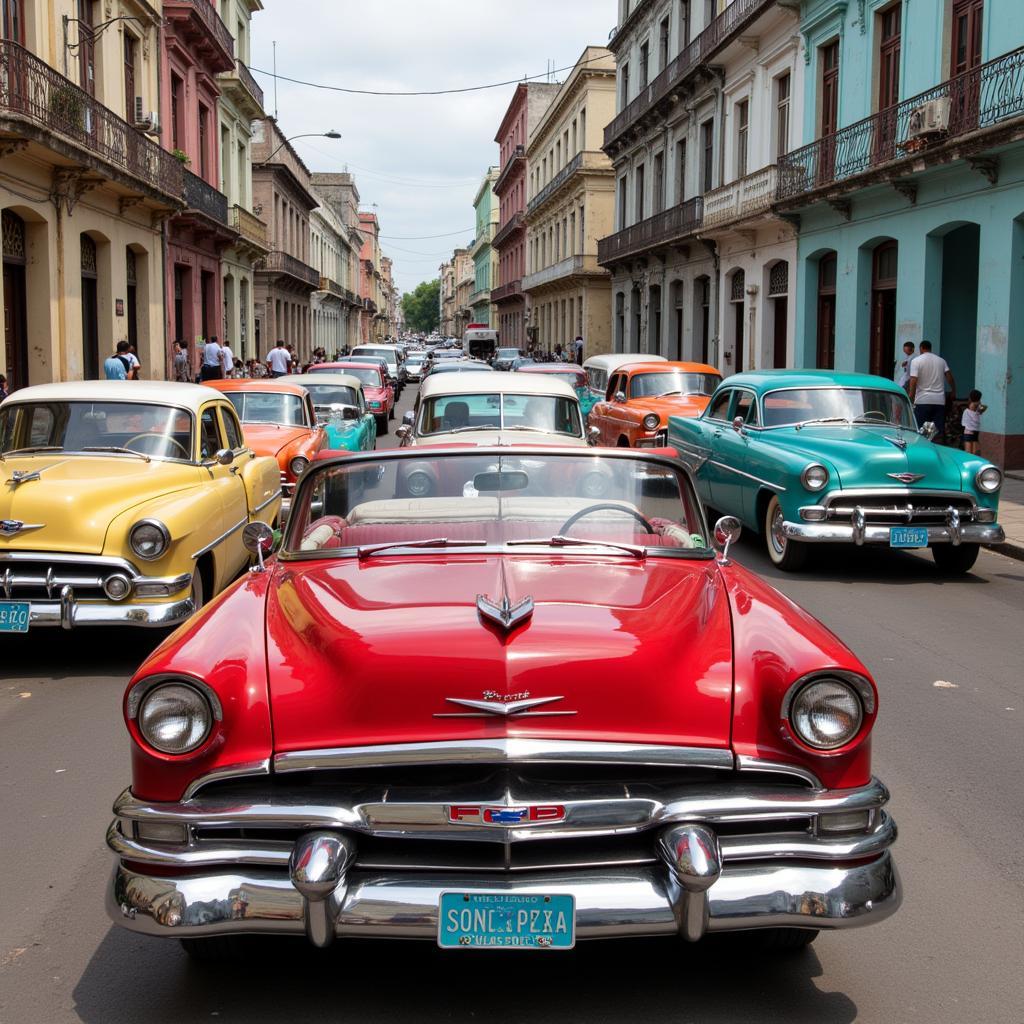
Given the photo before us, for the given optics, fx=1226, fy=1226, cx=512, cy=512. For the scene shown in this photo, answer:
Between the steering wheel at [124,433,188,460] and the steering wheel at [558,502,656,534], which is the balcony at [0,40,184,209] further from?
the steering wheel at [558,502,656,534]

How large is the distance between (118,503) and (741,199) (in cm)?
2401

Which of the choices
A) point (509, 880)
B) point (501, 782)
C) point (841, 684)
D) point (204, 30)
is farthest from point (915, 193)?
point (509, 880)

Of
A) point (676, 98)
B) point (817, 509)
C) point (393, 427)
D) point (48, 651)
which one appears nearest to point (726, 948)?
point (48, 651)

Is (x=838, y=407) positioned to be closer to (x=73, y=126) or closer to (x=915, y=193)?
(x=915, y=193)

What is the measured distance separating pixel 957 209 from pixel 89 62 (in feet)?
50.8

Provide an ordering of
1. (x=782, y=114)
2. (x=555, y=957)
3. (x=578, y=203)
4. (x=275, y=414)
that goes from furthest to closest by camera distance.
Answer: (x=578, y=203) → (x=782, y=114) → (x=275, y=414) → (x=555, y=957)

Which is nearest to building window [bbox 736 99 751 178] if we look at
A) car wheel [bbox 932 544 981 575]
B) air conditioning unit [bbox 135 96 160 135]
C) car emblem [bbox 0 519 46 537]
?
air conditioning unit [bbox 135 96 160 135]

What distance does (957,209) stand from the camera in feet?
62.1

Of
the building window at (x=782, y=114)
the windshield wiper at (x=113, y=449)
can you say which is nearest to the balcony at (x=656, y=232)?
the building window at (x=782, y=114)

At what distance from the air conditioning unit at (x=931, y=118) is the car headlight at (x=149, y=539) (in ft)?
49.5

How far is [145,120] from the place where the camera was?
25.3 metres

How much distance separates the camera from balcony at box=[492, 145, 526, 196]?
7500cm

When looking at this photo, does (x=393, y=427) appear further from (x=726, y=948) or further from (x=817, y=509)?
(x=726, y=948)

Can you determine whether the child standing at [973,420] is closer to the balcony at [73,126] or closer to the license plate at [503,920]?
the balcony at [73,126]
